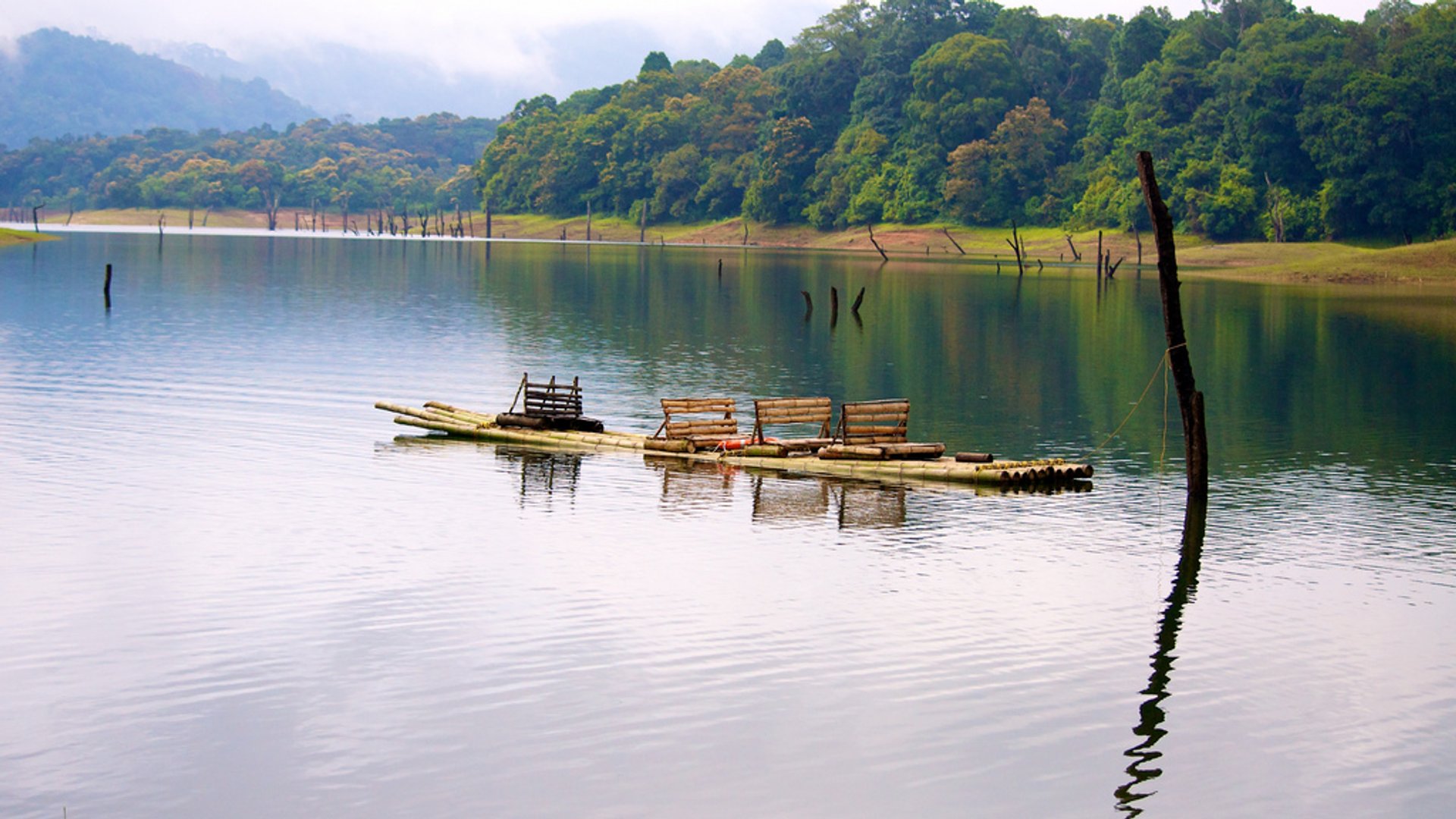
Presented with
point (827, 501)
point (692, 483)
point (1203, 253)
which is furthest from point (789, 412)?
point (1203, 253)

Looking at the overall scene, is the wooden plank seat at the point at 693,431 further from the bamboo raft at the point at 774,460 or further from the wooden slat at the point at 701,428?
the bamboo raft at the point at 774,460

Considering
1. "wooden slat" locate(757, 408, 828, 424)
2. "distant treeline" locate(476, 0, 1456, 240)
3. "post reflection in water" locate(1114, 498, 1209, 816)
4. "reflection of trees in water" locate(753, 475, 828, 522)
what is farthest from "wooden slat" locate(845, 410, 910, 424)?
"distant treeline" locate(476, 0, 1456, 240)

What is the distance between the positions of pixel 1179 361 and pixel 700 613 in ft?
45.7

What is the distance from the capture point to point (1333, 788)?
53.3ft

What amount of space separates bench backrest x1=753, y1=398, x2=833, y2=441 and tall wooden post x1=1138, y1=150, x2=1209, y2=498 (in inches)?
364

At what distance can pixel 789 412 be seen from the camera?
37.4 m

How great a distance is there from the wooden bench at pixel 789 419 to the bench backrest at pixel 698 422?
0.76m

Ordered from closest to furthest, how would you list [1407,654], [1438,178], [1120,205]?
[1407,654] → [1438,178] → [1120,205]

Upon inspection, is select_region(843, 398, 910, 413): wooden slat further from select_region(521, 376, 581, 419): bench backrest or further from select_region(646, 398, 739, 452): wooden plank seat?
select_region(521, 376, 581, 419): bench backrest

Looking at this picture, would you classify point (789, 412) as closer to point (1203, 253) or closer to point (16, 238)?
point (1203, 253)

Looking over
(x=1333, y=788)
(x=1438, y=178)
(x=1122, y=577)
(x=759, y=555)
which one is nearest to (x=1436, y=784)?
(x=1333, y=788)

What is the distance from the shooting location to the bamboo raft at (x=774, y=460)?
109 ft

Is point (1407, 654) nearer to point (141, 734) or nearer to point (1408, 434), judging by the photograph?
point (141, 734)

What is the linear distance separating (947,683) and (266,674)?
841 centimetres
